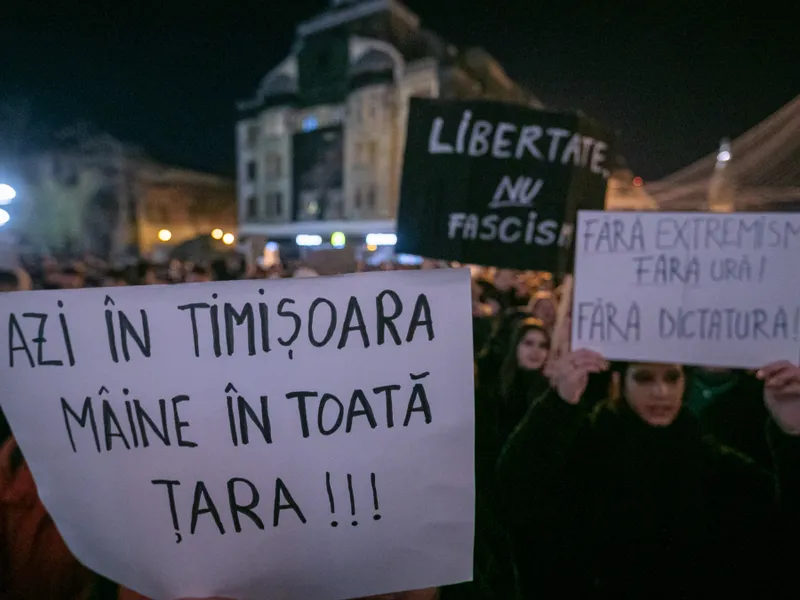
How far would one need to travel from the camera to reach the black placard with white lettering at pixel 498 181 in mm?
2904

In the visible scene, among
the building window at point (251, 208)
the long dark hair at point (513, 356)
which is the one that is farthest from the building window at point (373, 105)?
the long dark hair at point (513, 356)

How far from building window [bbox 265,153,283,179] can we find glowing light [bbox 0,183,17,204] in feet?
99.7

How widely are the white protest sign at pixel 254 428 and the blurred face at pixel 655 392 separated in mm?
1097

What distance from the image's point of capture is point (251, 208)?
39250mm

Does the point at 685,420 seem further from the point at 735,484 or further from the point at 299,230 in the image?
the point at 299,230

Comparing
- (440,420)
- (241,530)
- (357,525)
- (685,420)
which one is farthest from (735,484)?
(241,530)

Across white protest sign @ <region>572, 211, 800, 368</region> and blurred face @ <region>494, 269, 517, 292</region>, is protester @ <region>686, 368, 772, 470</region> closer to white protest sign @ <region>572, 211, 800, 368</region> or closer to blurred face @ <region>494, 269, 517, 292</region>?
white protest sign @ <region>572, 211, 800, 368</region>

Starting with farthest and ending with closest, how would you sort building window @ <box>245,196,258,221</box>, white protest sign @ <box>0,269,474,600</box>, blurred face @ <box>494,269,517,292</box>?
Answer: building window @ <box>245,196,258,221</box>
blurred face @ <box>494,269,517,292</box>
white protest sign @ <box>0,269,474,600</box>

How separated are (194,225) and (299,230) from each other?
920cm

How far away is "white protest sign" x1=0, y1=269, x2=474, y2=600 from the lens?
1.27 meters

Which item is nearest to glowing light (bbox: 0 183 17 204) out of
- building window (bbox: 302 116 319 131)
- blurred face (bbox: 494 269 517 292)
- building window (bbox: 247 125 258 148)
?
blurred face (bbox: 494 269 517 292)

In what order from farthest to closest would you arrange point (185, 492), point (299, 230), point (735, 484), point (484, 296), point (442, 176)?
point (299, 230)
point (484, 296)
point (442, 176)
point (735, 484)
point (185, 492)

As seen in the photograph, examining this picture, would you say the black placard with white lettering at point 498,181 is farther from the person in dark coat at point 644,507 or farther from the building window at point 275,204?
the building window at point 275,204

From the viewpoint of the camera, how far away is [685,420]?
6.82 feet
